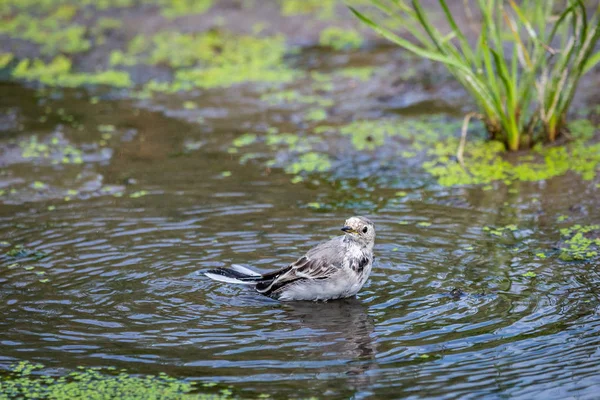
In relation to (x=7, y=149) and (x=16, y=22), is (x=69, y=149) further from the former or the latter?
(x=16, y=22)

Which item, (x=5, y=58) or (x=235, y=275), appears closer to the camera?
(x=235, y=275)

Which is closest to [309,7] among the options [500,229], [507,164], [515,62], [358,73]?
[358,73]

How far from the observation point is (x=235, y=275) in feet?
21.0

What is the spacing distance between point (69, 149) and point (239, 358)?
18.9ft

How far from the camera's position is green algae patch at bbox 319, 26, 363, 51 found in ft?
45.3

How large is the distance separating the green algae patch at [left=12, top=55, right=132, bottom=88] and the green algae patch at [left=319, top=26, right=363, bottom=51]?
3.42 m

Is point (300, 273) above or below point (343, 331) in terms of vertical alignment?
above

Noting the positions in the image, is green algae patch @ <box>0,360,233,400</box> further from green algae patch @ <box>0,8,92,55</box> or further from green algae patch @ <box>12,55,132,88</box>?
green algae patch @ <box>0,8,92,55</box>

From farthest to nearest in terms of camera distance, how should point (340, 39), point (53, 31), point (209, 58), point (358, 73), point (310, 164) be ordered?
point (53, 31) → point (340, 39) → point (209, 58) → point (358, 73) → point (310, 164)

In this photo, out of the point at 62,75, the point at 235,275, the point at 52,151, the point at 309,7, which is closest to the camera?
the point at 235,275

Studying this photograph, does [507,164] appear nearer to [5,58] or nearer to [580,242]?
[580,242]

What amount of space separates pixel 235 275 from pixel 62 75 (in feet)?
26.9

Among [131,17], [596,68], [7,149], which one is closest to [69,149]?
[7,149]

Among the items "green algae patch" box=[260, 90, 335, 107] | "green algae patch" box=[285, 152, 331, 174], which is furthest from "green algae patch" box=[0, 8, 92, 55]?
"green algae patch" box=[285, 152, 331, 174]
